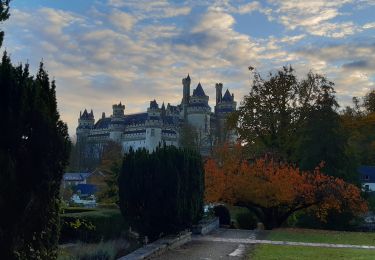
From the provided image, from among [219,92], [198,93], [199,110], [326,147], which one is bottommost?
[326,147]

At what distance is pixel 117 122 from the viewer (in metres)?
120

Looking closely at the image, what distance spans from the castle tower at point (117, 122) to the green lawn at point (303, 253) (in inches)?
4067

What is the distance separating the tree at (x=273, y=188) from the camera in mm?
25172

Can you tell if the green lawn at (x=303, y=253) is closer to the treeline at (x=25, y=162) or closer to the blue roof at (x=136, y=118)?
the treeline at (x=25, y=162)

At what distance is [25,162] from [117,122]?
114602mm

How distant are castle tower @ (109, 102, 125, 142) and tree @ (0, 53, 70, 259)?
111139mm

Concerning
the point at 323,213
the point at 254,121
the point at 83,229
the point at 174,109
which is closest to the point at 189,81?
the point at 174,109

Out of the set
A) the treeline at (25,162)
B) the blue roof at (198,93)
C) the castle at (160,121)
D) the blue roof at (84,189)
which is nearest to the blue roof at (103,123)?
the castle at (160,121)

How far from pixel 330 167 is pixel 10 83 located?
27245 mm

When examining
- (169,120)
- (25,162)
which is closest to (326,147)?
(25,162)

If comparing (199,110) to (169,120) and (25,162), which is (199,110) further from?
(25,162)

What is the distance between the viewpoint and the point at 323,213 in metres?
27.0

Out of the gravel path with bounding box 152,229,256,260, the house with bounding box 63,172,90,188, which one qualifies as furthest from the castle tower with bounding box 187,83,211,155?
the gravel path with bounding box 152,229,256,260

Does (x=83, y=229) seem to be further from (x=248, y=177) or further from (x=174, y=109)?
(x=174, y=109)
